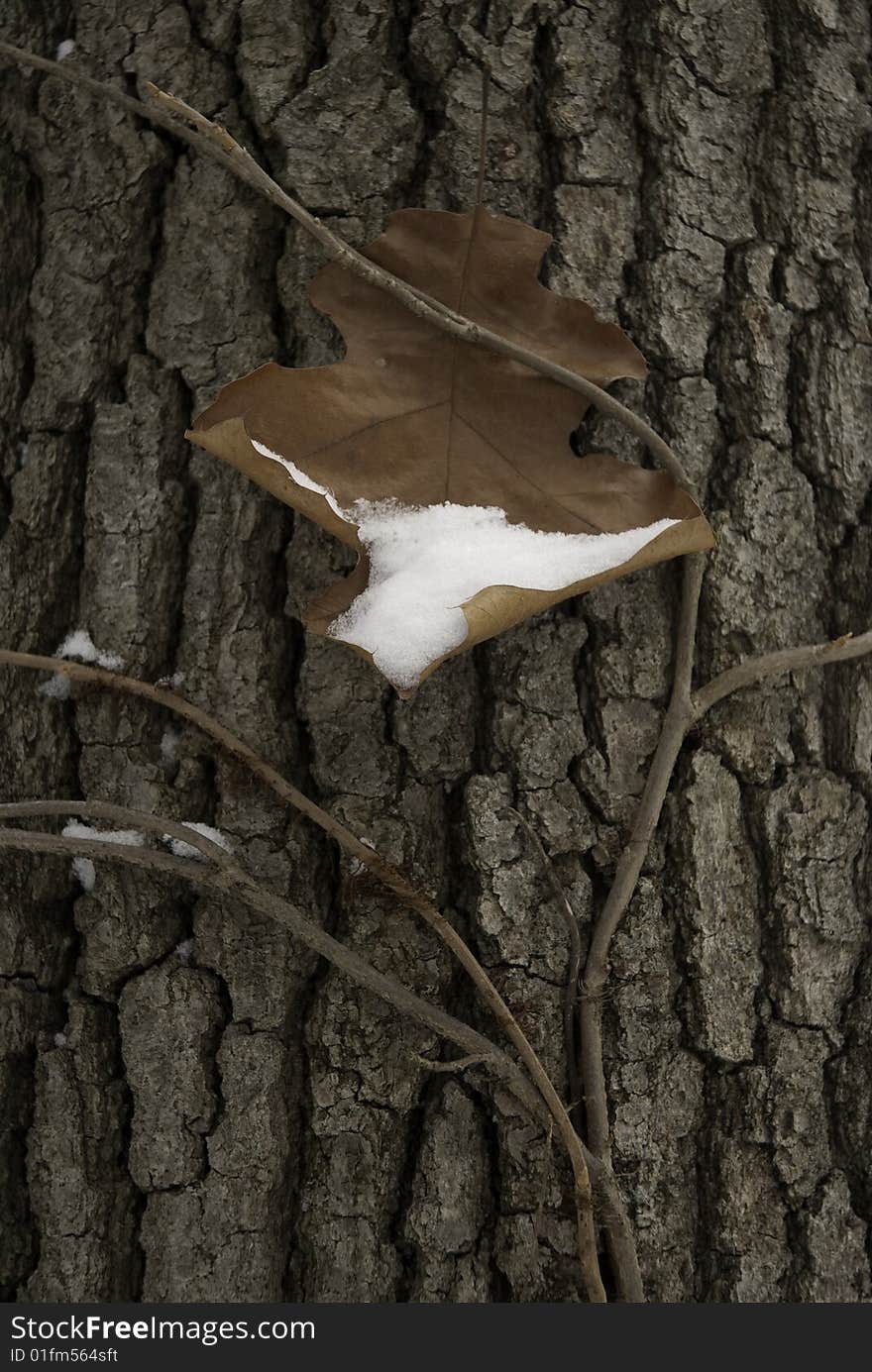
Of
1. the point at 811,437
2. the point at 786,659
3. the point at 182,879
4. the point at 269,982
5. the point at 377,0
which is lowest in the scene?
the point at 269,982

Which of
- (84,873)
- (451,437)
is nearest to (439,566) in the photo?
(451,437)

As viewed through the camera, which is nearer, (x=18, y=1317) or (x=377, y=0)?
(x=18, y=1317)

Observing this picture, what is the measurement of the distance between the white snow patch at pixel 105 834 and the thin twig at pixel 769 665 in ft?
1.93

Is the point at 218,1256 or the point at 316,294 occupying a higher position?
the point at 316,294

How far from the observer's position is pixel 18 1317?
1.04m

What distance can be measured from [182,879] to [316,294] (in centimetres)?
61

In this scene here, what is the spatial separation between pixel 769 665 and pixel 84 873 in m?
0.75

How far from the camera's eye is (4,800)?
43.8 inches

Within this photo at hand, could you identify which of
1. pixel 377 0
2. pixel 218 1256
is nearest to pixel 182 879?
pixel 218 1256

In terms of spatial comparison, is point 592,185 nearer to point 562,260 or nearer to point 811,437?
point 562,260

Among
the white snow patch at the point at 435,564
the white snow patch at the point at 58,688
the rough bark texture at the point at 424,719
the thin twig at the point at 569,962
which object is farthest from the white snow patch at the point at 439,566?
the white snow patch at the point at 58,688

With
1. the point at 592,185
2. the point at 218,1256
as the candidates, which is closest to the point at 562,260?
the point at 592,185

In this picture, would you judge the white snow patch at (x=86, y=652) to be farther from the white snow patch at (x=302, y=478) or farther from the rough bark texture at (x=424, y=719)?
the white snow patch at (x=302, y=478)

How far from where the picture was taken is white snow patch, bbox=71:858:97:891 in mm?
1095
